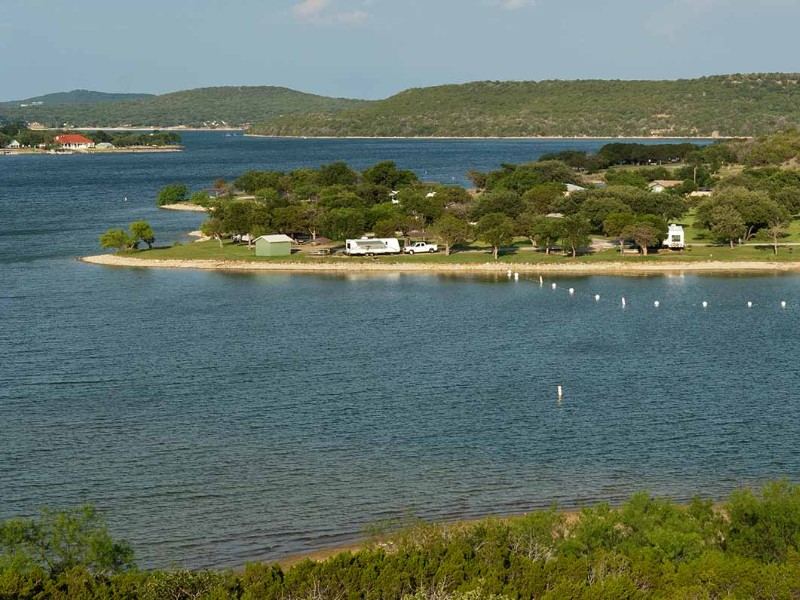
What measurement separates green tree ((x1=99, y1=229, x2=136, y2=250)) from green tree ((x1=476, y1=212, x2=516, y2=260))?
74.5 ft

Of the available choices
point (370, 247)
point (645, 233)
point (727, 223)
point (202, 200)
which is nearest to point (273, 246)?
point (370, 247)

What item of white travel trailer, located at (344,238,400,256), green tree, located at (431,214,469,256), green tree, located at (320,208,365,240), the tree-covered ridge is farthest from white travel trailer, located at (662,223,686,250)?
the tree-covered ridge

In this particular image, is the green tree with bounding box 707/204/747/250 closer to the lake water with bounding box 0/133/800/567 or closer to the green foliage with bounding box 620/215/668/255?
the green foliage with bounding box 620/215/668/255

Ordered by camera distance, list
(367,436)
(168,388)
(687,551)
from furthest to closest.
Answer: (168,388) → (367,436) → (687,551)

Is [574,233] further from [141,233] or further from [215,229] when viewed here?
[141,233]

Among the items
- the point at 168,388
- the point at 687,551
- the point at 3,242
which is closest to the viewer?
the point at 687,551

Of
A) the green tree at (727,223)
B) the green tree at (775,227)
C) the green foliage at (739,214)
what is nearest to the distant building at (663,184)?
the green foliage at (739,214)

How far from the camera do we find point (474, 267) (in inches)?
2589

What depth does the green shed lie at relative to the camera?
229 feet

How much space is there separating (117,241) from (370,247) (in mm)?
16596

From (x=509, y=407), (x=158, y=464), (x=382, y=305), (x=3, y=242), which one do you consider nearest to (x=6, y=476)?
(x=158, y=464)

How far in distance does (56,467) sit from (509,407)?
14.2 m

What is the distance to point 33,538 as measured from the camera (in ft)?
75.2

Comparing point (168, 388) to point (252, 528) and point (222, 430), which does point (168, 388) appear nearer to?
point (222, 430)
